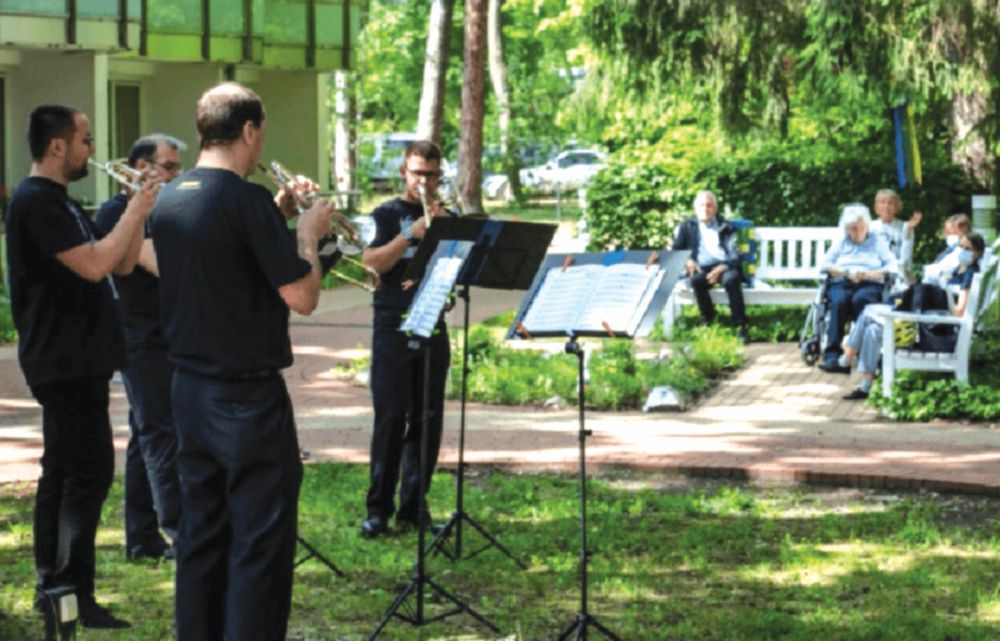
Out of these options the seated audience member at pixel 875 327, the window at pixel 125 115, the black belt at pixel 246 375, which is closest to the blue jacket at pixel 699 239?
the seated audience member at pixel 875 327

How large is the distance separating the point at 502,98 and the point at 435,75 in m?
21.5

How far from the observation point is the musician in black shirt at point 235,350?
5875 mm

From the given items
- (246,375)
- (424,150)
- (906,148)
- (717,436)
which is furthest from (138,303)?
(906,148)

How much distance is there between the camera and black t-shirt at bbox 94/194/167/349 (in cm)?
821

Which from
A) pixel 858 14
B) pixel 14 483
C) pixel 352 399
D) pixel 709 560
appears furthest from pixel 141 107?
pixel 709 560

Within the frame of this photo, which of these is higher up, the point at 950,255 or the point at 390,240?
the point at 390,240

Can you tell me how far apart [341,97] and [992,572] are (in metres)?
38.7

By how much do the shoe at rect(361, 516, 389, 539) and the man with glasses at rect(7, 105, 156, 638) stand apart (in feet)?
6.90

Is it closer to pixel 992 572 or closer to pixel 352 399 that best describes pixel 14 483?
pixel 352 399

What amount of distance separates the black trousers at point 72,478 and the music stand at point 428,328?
3.83ft

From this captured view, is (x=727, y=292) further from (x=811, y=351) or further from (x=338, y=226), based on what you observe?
(x=338, y=226)

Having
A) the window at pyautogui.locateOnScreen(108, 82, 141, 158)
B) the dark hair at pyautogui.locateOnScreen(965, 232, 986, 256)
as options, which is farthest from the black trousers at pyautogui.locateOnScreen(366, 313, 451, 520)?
the window at pyautogui.locateOnScreen(108, 82, 141, 158)

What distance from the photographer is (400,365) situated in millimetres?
9023

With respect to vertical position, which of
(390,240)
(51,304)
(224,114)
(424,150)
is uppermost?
(224,114)
